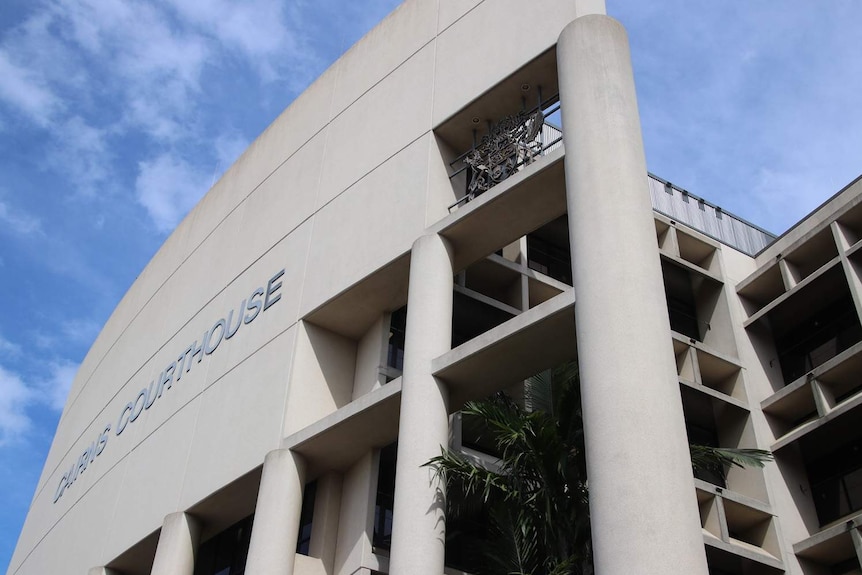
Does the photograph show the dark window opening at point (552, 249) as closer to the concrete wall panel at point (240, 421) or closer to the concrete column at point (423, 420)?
the concrete wall panel at point (240, 421)

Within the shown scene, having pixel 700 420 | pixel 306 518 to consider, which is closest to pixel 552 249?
pixel 700 420

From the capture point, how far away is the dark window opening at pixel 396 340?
20.5m

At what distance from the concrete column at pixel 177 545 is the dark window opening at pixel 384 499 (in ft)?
16.8

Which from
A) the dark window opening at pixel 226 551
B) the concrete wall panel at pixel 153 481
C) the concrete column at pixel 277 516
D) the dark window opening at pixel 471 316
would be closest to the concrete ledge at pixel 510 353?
the concrete column at pixel 277 516

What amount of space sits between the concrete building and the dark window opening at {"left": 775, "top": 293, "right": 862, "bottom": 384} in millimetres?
73

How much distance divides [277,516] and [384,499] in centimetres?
214

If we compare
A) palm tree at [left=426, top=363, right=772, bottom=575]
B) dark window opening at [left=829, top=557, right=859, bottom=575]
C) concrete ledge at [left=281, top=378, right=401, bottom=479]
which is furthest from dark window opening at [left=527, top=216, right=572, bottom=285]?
palm tree at [left=426, top=363, right=772, bottom=575]

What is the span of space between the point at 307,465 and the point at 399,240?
15.9ft

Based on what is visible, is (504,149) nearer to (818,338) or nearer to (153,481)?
(153,481)

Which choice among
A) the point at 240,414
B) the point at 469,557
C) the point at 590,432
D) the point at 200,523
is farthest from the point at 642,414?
the point at 200,523

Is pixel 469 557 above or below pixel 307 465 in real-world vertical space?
below

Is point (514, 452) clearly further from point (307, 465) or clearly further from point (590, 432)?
point (307, 465)

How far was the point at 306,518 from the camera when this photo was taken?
773 inches

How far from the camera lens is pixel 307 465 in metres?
19.3
